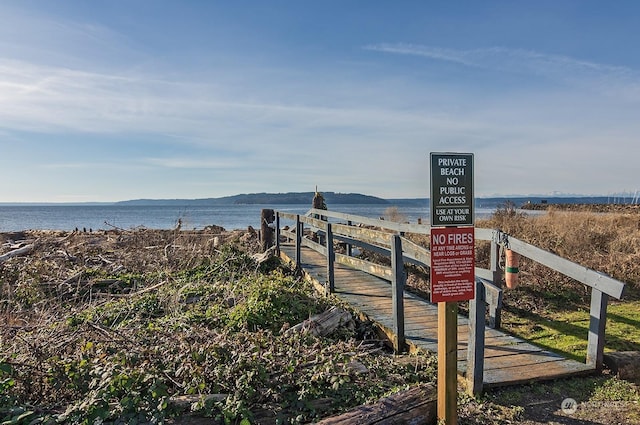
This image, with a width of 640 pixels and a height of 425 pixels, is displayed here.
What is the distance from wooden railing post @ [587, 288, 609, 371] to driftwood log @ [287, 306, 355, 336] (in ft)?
9.08

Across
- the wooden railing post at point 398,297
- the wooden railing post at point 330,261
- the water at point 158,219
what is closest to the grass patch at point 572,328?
the wooden railing post at point 398,297

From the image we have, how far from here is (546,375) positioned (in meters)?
4.27

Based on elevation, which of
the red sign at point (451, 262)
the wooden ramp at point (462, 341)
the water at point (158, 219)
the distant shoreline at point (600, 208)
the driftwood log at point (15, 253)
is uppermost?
the red sign at point (451, 262)

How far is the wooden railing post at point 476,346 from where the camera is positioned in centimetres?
406

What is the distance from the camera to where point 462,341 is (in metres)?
5.17

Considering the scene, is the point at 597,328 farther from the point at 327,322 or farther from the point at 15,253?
the point at 15,253

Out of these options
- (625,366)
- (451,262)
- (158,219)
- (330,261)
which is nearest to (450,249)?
(451,262)

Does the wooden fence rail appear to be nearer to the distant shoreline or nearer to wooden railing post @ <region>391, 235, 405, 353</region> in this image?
wooden railing post @ <region>391, 235, 405, 353</region>

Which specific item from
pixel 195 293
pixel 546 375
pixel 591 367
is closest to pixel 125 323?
pixel 195 293

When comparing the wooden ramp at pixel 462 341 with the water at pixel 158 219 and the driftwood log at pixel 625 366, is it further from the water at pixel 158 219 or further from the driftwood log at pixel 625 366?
the water at pixel 158 219

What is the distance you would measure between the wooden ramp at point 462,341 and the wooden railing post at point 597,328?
0.10 metres

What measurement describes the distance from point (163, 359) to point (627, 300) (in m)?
7.64

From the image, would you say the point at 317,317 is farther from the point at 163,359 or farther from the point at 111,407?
the point at 111,407

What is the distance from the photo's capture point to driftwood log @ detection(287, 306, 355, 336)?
18.5 ft
